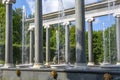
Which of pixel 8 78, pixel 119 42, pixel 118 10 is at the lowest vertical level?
pixel 8 78

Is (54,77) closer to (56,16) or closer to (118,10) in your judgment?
(118,10)

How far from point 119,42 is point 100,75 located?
2991 centimetres

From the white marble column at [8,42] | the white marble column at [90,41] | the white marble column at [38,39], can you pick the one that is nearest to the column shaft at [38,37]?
the white marble column at [38,39]

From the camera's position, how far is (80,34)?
30.9m

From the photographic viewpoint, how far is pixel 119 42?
55.0 meters

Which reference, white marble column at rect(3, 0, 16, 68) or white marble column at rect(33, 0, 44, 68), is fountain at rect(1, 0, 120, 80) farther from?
white marble column at rect(3, 0, 16, 68)

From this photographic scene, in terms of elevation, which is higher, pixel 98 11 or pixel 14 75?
pixel 98 11

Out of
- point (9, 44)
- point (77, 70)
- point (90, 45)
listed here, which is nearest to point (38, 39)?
point (9, 44)

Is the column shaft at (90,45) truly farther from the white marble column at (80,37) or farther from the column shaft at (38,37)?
the white marble column at (80,37)

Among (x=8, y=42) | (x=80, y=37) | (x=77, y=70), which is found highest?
(x=80, y=37)

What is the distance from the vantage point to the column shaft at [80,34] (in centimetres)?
3066

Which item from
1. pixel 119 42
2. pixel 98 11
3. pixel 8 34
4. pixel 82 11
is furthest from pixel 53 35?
pixel 82 11

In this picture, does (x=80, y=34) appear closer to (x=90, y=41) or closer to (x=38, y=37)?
(x=38, y=37)

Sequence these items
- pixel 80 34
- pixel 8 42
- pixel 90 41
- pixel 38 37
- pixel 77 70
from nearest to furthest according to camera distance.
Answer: pixel 77 70, pixel 80 34, pixel 38 37, pixel 8 42, pixel 90 41
